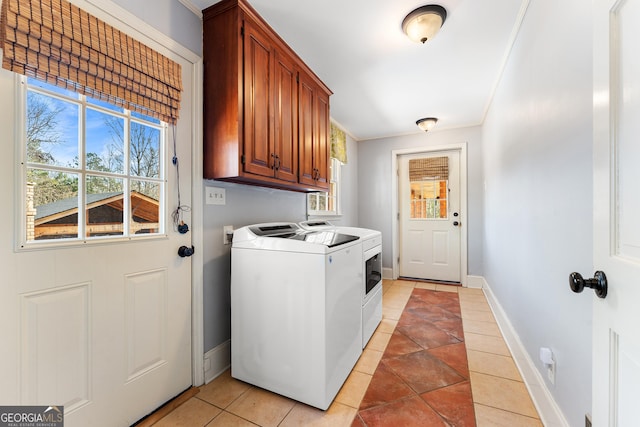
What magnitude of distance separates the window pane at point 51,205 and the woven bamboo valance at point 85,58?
38cm

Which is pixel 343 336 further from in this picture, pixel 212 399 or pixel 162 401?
pixel 162 401

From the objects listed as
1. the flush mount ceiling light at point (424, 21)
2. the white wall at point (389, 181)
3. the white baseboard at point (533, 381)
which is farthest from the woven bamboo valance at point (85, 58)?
the white wall at point (389, 181)

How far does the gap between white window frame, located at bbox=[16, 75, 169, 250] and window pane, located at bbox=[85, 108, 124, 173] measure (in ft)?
0.07

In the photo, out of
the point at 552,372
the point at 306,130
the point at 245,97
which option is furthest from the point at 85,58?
the point at 552,372

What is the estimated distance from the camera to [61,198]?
112 cm

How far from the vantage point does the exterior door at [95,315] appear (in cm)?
98

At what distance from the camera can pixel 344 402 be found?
1521 millimetres

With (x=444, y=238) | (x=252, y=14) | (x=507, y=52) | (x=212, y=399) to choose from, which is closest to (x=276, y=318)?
(x=212, y=399)

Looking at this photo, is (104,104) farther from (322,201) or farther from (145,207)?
(322,201)

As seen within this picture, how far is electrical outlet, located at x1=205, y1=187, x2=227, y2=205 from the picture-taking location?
1.71 meters

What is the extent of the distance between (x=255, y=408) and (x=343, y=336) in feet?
2.04

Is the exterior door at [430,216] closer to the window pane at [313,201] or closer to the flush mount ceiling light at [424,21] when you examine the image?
the window pane at [313,201]

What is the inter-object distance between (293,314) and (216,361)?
0.73 meters

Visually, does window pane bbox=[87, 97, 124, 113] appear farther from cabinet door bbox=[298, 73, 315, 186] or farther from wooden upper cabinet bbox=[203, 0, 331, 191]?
cabinet door bbox=[298, 73, 315, 186]
